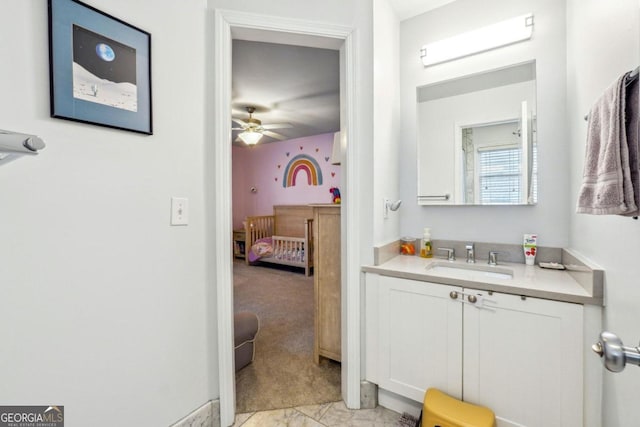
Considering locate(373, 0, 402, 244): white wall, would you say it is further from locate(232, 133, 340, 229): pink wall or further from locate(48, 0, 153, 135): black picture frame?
locate(232, 133, 340, 229): pink wall

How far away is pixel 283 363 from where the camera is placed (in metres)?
2.06

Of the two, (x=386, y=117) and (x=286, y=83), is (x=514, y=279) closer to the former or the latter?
(x=386, y=117)

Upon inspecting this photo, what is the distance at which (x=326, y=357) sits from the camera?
2.08m

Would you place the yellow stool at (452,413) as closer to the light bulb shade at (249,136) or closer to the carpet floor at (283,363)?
the carpet floor at (283,363)

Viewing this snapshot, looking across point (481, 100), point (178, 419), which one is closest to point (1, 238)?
point (178, 419)

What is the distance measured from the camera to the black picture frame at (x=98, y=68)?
36.2 inches

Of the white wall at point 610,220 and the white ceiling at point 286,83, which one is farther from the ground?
the white ceiling at point 286,83

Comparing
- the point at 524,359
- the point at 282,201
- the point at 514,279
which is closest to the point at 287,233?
the point at 282,201

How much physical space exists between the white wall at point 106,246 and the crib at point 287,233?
331 centimetres

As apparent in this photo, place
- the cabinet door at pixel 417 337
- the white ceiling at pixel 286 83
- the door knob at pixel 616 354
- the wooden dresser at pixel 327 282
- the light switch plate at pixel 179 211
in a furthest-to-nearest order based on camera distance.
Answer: the white ceiling at pixel 286 83 → the wooden dresser at pixel 327 282 → the cabinet door at pixel 417 337 → the light switch plate at pixel 179 211 → the door knob at pixel 616 354

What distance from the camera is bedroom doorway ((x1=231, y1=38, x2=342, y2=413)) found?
6.26 ft

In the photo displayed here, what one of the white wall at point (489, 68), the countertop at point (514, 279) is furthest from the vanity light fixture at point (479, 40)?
the countertop at point (514, 279)

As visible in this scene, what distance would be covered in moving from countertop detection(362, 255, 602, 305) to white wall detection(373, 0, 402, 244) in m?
0.20

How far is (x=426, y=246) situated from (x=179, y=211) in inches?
58.2
